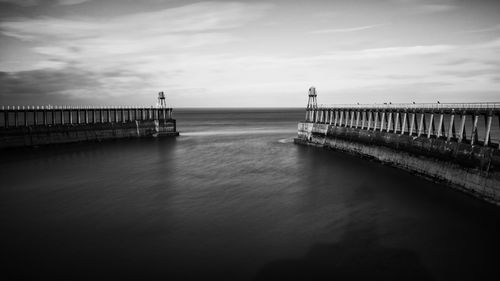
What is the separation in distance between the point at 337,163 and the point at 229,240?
89.7ft

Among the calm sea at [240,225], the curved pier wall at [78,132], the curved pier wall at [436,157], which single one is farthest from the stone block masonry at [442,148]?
the curved pier wall at [78,132]

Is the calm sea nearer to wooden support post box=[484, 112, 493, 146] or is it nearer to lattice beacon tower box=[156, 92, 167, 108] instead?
wooden support post box=[484, 112, 493, 146]

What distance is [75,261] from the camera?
56.9 feet

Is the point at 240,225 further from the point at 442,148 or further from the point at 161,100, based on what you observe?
the point at 161,100

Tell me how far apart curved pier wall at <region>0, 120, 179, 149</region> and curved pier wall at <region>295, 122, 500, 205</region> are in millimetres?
42396

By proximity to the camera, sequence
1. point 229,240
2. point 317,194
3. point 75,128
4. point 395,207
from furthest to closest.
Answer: point 75,128 < point 317,194 < point 395,207 < point 229,240

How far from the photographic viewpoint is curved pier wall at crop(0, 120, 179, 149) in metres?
52.5

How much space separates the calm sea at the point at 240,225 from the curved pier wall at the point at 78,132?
1466cm

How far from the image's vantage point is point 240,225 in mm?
22422

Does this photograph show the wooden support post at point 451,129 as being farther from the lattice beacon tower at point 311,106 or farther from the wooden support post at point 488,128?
the lattice beacon tower at point 311,106

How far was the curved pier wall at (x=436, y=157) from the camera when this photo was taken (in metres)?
25.1

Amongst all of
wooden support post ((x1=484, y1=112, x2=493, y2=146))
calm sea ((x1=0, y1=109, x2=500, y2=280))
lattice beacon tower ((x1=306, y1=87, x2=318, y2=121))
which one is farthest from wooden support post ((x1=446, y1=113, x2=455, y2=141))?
lattice beacon tower ((x1=306, y1=87, x2=318, y2=121))

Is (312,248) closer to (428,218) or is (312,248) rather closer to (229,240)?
(229,240)

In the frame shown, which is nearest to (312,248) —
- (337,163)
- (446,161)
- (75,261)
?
(75,261)
